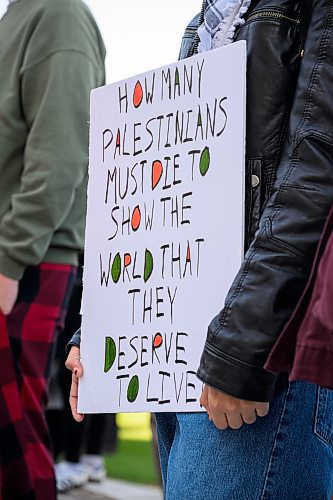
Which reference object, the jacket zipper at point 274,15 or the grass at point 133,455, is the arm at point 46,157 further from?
the grass at point 133,455

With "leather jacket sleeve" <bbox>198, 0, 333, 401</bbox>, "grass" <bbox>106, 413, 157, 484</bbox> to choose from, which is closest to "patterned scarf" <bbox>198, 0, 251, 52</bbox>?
"leather jacket sleeve" <bbox>198, 0, 333, 401</bbox>

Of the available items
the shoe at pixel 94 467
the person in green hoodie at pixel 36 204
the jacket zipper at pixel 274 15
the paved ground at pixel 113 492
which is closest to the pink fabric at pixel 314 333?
the jacket zipper at pixel 274 15

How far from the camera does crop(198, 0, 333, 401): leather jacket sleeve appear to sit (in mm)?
1550

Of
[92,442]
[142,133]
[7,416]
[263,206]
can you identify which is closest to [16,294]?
[7,416]

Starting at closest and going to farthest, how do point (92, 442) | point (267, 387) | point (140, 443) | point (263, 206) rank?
point (267, 387)
point (263, 206)
point (92, 442)
point (140, 443)

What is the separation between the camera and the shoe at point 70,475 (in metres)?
5.23

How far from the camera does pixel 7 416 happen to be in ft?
10.3

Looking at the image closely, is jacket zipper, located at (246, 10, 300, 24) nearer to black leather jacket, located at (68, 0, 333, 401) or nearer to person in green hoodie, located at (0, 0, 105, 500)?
black leather jacket, located at (68, 0, 333, 401)

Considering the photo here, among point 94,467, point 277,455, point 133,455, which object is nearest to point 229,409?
point 277,455

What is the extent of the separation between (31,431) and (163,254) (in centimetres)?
147

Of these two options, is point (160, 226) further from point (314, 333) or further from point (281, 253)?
point (314, 333)

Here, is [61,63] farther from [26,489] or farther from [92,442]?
[92,442]

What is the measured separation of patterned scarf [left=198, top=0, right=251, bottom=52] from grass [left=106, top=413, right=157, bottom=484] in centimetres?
509

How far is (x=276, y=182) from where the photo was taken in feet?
5.44
